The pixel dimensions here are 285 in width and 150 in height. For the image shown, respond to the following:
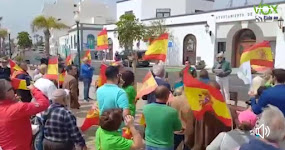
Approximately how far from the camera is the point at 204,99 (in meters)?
3.69

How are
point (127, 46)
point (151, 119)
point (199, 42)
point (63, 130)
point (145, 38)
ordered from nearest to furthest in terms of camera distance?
point (63, 130) → point (151, 119) → point (199, 42) → point (145, 38) → point (127, 46)

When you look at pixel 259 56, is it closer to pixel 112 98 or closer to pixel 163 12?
pixel 112 98

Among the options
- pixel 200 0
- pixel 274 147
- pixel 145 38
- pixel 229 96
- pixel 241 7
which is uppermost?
pixel 200 0

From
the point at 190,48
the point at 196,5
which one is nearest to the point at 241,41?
the point at 190,48

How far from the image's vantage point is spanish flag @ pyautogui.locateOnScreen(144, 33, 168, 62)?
7.24 meters

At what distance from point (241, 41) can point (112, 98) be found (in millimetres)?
23136

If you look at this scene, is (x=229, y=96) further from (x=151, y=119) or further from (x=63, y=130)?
(x=63, y=130)

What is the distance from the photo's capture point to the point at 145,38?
104 ft

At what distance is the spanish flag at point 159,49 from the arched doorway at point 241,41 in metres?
18.7

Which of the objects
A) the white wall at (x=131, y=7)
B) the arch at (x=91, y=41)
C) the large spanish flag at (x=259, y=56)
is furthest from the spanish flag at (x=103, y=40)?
the arch at (x=91, y=41)

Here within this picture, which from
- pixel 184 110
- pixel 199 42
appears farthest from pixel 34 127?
pixel 199 42

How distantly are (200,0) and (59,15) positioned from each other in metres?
35.5

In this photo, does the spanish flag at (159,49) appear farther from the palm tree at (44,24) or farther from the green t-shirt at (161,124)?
the palm tree at (44,24)

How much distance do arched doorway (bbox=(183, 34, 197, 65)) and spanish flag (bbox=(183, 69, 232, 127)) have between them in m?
26.4
